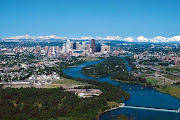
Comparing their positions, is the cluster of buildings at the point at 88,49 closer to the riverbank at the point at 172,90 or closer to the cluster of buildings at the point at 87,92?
the riverbank at the point at 172,90

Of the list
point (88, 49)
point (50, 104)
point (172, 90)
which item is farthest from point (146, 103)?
point (88, 49)

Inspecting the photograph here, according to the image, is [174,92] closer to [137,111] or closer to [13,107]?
[137,111]

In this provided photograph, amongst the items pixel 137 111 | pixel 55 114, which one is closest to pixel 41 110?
pixel 55 114

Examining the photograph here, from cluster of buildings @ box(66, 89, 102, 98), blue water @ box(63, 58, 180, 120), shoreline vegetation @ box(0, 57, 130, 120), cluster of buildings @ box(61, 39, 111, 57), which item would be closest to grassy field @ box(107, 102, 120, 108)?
shoreline vegetation @ box(0, 57, 130, 120)

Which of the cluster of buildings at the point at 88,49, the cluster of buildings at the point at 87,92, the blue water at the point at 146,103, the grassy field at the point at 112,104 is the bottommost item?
the blue water at the point at 146,103

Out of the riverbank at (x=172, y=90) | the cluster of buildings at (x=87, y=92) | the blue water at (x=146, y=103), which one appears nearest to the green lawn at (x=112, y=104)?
the blue water at (x=146, y=103)

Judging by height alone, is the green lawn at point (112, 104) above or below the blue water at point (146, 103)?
above

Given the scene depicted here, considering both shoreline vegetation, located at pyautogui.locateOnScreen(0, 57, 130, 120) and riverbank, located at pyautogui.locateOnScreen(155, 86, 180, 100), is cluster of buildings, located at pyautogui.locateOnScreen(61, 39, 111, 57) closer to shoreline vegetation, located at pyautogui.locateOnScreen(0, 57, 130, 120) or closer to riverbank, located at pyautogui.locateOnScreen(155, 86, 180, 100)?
riverbank, located at pyautogui.locateOnScreen(155, 86, 180, 100)

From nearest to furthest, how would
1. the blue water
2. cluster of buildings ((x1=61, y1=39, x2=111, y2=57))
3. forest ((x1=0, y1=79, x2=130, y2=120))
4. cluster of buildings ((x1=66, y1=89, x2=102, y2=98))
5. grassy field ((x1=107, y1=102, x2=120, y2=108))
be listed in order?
forest ((x1=0, y1=79, x2=130, y2=120)) < the blue water < grassy field ((x1=107, y1=102, x2=120, y2=108)) < cluster of buildings ((x1=66, y1=89, x2=102, y2=98)) < cluster of buildings ((x1=61, y1=39, x2=111, y2=57))

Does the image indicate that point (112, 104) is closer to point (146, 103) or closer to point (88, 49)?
point (146, 103)

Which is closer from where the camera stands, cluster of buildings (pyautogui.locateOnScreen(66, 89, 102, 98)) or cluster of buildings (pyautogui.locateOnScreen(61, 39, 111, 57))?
cluster of buildings (pyautogui.locateOnScreen(66, 89, 102, 98))
